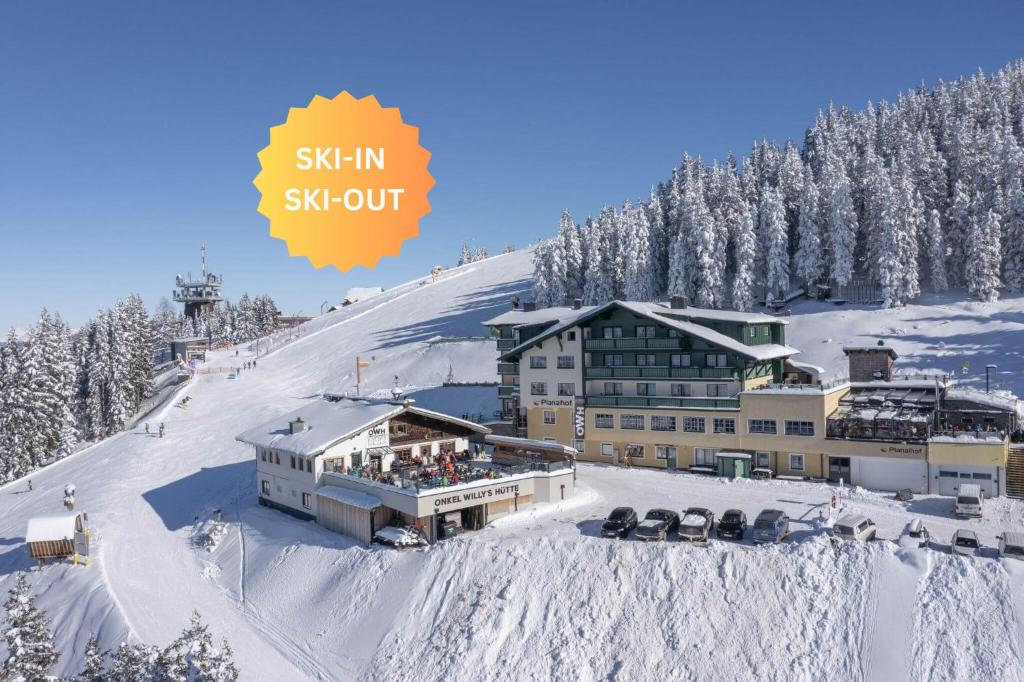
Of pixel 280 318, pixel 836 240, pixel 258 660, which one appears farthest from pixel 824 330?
pixel 280 318

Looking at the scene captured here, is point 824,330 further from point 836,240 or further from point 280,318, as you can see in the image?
point 280,318

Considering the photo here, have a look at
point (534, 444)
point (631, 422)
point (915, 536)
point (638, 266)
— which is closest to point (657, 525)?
point (915, 536)

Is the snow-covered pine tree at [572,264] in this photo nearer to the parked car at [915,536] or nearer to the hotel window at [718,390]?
the hotel window at [718,390]

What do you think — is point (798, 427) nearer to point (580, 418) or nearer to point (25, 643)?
point (580, 418)

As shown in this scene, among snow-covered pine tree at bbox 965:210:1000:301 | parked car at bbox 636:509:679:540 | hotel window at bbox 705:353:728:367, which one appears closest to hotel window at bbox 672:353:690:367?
hotel window at bbox 705:353:728:367

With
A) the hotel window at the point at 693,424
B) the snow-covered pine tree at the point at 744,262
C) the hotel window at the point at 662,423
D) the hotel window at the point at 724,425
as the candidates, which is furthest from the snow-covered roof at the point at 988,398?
the snow-covered pine tree at the point at 744,262
